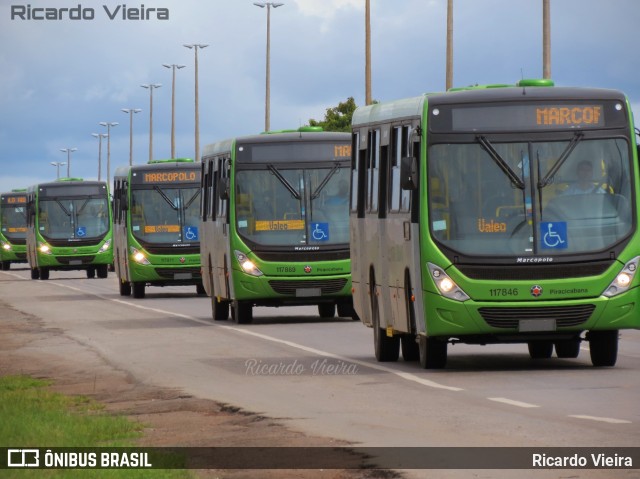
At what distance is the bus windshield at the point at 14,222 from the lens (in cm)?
8425

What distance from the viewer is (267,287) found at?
3108cm

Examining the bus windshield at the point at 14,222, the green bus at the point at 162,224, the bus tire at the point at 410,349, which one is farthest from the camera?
the bus windshield at the point at 14,222

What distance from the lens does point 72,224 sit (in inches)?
2469

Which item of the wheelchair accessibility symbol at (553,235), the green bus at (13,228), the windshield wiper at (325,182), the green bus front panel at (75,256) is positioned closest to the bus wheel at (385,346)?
the wheelchair accessibility symbol at (553,235)

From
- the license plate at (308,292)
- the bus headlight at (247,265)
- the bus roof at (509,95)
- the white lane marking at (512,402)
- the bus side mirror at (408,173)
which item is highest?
the bus roof at (509,95)

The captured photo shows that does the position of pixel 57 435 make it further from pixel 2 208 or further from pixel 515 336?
pixel 2 208

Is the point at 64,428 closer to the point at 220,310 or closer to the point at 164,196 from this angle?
the point at 220,310

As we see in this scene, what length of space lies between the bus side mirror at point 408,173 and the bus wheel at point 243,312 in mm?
12081

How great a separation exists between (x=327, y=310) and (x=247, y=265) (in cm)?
292

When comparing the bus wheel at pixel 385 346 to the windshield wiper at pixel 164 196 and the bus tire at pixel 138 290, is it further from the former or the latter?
the bus tire at pixel 138 290

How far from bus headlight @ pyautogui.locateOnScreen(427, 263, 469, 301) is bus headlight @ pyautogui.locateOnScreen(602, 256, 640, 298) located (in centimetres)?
140

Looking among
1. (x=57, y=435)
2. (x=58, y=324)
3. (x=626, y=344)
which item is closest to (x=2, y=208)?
(x=58, y=324)

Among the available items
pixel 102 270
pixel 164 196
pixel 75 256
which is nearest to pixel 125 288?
pixel 164 196

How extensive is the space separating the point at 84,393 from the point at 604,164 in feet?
18.4
